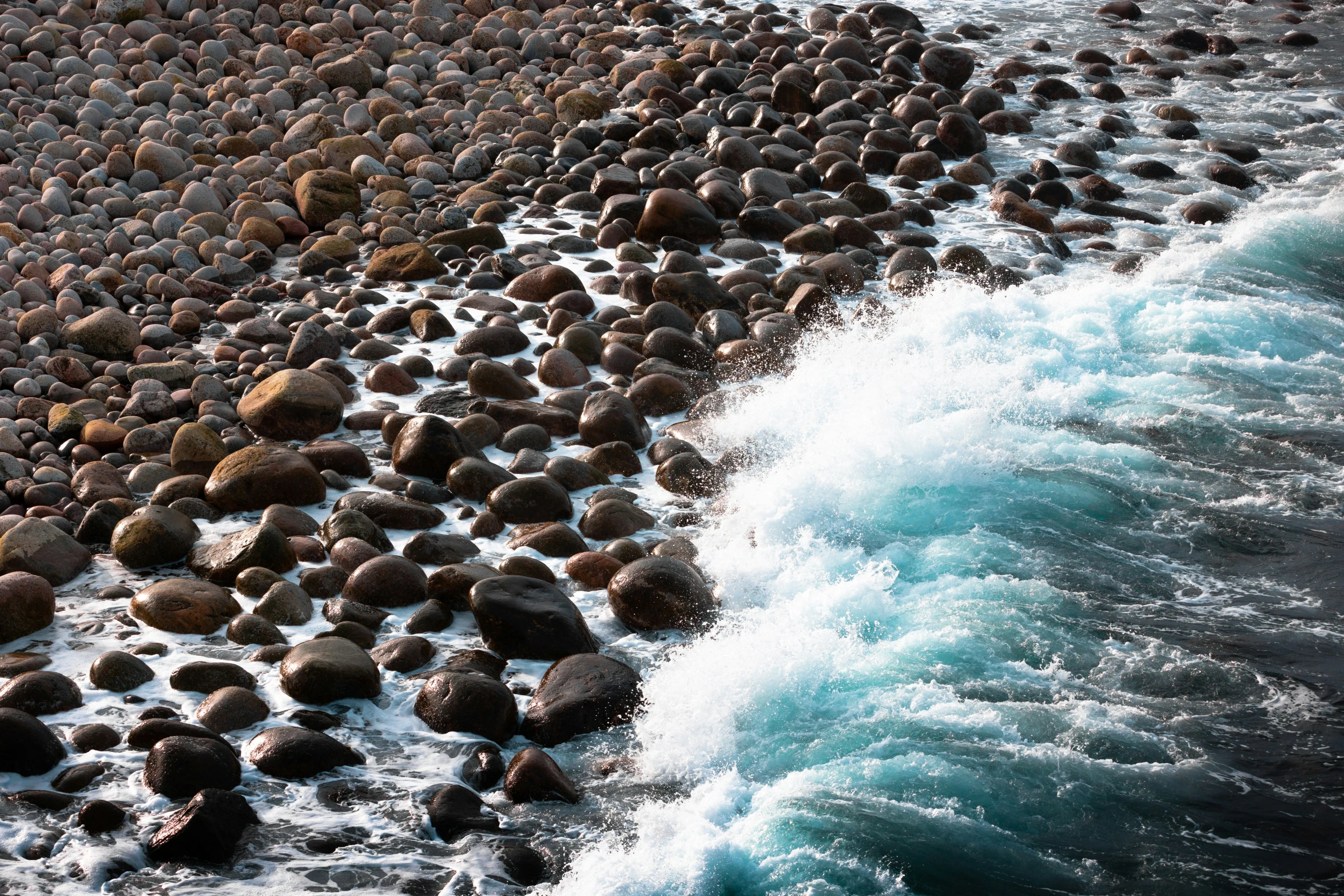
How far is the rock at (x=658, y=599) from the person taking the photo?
4.46 m

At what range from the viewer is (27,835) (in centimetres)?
329

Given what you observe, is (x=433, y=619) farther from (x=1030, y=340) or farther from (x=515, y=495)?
(x=1030, y=340)

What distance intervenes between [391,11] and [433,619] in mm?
8341

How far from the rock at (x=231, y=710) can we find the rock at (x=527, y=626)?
84 cm

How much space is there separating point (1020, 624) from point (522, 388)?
113 inches

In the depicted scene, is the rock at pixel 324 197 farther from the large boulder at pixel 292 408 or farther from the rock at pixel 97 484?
the rock at pixel 97 484

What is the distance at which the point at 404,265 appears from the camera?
7.25 meters

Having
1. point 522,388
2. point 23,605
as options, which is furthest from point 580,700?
point 522,388

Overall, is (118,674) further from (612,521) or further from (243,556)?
(612,521)

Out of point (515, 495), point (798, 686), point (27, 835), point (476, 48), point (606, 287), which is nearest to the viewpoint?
point (27, 835)

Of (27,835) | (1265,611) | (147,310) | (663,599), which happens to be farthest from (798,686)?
(147,310)

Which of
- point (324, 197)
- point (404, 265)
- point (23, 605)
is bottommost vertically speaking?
point (23, 605)

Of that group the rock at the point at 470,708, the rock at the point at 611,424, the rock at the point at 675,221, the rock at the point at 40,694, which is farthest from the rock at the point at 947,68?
the rock at the point at 40,694

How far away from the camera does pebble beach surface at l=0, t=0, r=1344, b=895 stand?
138 inches
